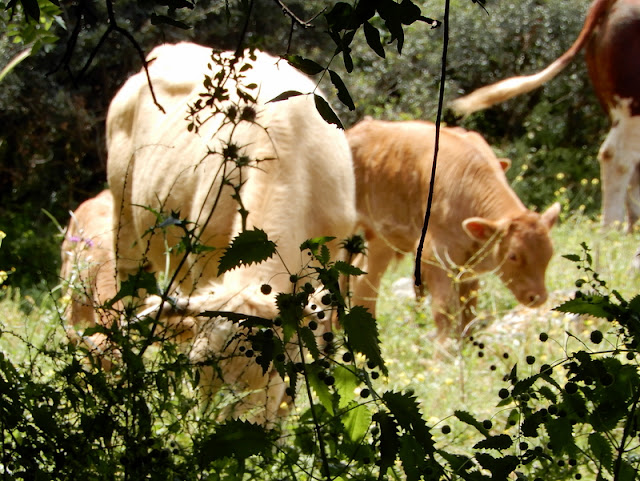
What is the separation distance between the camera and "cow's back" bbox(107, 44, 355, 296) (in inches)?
132

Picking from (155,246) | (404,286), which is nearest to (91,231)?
(155,246)

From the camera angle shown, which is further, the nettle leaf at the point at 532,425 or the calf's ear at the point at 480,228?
the calf's ear at the point at 480,228

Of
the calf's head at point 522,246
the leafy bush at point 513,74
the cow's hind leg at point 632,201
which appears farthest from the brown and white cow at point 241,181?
the leafy bush at point 513,74

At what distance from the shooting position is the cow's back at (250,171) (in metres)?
3.36

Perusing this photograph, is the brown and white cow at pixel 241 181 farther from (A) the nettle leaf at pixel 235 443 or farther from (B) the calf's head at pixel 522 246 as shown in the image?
(B) the calf's head at pixel 522 246

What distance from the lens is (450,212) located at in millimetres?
6055

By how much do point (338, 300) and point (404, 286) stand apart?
6646 millimetres

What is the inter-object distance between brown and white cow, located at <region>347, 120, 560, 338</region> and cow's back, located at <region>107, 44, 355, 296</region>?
1931mm

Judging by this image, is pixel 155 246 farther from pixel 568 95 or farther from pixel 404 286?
pixel 568 95

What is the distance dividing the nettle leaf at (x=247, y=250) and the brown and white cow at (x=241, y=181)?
3.52ft

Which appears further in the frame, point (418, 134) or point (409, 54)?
point (409, 54)

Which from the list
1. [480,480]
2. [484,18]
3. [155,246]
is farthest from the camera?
[484,18]

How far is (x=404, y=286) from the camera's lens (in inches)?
318

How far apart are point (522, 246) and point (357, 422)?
4.20m
